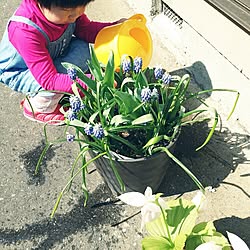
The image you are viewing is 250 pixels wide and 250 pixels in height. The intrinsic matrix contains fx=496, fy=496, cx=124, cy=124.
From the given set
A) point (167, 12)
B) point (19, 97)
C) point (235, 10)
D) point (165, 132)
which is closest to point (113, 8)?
point (167, 12)

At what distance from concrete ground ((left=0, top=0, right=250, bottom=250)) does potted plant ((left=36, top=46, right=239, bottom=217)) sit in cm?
19

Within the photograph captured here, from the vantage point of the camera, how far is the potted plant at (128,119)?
69.2 inches

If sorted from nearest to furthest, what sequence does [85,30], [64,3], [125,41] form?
[64,3]
[125,41]
[85,30]

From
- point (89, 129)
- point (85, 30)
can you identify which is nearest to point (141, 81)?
point (89, 129)

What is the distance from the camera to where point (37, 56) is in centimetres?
214

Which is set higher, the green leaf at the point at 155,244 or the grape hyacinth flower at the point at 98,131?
the grape hyacinth flower at the point at 98,131

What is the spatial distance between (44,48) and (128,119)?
639mm

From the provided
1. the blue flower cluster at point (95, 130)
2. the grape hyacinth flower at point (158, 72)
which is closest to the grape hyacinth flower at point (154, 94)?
the grape hyacinth flower at point (158, 72)

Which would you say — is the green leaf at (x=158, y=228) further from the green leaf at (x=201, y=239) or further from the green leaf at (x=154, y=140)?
the green leaf at (x=154, y=140)

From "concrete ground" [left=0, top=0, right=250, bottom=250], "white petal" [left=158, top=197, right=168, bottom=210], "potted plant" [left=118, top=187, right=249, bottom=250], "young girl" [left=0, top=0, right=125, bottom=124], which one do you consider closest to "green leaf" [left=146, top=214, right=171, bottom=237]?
"potted plant" [left=118, top=187, right=249, bottom=250]

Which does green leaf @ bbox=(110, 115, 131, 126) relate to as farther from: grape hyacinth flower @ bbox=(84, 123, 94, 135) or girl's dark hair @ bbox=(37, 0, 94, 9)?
girl's dark hair @ bbox=(37, 0, 94, 9)

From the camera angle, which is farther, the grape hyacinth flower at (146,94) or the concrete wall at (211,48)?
the concrete wall at (211,48)

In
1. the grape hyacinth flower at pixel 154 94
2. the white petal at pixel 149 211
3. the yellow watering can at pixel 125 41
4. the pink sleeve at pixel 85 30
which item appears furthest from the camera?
the pink sleeve at pixel 85 30

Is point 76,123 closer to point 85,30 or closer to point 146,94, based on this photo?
point 146,94
